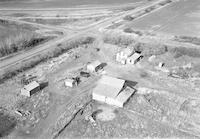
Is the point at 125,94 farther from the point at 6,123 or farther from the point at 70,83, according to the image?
the point at 6,123

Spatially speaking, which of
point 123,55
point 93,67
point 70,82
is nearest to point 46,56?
point 93,67

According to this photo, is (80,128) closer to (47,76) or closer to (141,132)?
(141,132)

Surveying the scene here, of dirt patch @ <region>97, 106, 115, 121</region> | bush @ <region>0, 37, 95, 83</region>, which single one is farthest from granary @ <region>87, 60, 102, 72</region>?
dirt patch @ <region>97, 106, 115, 121</region>

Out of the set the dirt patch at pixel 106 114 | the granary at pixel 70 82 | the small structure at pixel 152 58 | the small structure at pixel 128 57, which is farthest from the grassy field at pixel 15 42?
the dirt patch at pixel 106 114

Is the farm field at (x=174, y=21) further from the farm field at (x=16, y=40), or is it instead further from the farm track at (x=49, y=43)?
the farm field at (x=16, y=40)

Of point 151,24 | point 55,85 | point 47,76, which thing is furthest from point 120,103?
point 151,24

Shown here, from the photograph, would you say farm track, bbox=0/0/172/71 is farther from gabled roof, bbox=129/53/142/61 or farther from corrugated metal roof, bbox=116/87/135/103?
corrugated metal roof, bbox=116/87/135/103
